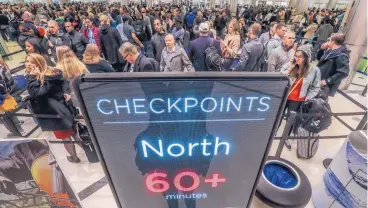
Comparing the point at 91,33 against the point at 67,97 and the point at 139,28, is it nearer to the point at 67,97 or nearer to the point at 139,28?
the point at 139,28

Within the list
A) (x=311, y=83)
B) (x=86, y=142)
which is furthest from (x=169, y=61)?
(x=311, y=83)

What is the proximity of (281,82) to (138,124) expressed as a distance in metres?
0.59

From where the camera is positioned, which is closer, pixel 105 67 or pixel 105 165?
pixel 105 165

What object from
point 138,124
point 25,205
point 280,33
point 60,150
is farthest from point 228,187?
point 280,33

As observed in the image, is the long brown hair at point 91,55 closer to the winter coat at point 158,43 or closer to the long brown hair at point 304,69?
the winter coat at point 158,43

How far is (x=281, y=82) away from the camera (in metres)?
0.79

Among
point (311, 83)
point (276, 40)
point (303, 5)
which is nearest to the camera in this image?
point (311, 83)

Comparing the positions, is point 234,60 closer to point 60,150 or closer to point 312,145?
point 312,145

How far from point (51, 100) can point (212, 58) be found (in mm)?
2515

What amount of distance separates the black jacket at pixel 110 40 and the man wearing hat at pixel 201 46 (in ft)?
7.29

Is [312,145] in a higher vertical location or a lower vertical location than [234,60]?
lower

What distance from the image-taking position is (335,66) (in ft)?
12.0

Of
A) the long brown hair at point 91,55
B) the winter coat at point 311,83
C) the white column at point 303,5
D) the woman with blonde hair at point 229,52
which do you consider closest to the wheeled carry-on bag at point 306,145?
the winter coat at point 311,83

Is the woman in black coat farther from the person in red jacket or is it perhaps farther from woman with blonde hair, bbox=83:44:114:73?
woman with blonde hair, bbox=83:44:114:73
